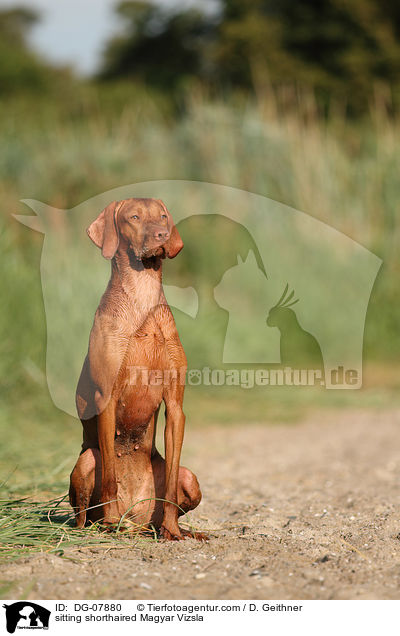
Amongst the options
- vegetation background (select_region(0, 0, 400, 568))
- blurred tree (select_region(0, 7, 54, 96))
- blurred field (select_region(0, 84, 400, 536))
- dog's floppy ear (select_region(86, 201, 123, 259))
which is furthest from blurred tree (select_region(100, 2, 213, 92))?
dog's floppy ear (select_region(86, 201, 123, 259))

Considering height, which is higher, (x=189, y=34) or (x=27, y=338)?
(x=189, y=34)

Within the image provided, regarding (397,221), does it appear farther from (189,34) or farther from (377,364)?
(189,34)

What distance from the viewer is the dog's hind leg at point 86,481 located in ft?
8.84

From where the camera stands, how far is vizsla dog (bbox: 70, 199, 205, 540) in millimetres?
2625

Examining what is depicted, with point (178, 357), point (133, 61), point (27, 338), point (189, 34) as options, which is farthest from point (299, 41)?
point (178, 357)

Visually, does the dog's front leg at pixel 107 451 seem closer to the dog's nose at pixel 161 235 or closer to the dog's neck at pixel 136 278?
the dog's neck at pixel 136 278

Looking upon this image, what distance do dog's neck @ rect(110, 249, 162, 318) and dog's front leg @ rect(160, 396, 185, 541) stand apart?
36cm

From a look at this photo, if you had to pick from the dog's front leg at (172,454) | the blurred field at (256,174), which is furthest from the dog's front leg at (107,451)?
the blurred field at (256,174)

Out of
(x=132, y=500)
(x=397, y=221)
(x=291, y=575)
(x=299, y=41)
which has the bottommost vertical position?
(x=291, y=575)

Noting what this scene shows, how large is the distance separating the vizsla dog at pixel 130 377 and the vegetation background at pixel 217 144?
2.24ft

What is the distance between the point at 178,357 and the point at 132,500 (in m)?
0.57

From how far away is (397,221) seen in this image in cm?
1107

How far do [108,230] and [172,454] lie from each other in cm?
83

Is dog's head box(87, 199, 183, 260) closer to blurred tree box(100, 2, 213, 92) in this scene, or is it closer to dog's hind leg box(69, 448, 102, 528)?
dog's hind leg box(69, 448, 102, 528)
